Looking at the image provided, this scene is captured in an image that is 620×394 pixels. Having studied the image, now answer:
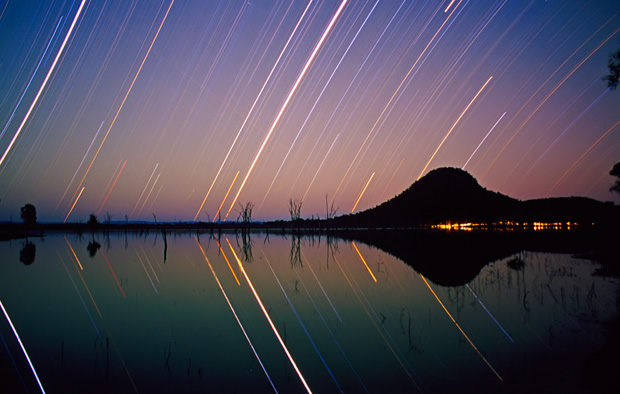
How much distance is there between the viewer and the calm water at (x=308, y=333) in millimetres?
6742

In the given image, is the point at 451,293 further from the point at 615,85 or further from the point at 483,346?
the point at 615,85

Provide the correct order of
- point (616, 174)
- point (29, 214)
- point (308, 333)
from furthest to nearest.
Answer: point (29, 214) → point (616, 174) → point (308, 333)

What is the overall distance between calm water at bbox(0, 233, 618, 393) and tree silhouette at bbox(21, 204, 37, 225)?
130294 millimetres

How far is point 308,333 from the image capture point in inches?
381

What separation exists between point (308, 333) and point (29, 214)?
14583 centimetres

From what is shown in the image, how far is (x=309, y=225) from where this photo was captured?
5866 inches

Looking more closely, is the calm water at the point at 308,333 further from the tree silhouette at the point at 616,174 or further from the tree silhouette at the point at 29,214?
the tree silhouette at the point at 29,214

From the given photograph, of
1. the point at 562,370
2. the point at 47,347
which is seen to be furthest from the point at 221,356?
the point at 562,370

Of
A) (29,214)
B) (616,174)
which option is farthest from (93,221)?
(616,174)

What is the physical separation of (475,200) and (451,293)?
197 m

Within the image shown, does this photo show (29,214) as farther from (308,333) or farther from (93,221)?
(308,333)

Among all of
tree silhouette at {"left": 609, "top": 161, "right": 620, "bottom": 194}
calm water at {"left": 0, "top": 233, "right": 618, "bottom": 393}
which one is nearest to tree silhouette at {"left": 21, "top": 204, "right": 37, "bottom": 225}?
calm water at {"left": 0, "top": 233, "right": 618, "bottom": 393}

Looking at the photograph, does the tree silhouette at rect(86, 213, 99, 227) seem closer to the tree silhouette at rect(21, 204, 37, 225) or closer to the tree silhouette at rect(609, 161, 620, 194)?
the tree silhouette at rect(21, 204, 37, 225)

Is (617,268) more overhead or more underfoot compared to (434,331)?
more overhead
